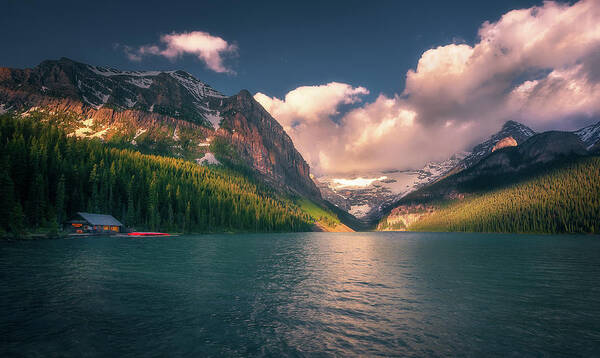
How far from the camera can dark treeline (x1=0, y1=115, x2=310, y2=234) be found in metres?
85.1

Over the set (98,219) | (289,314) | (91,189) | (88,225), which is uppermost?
(91,189)

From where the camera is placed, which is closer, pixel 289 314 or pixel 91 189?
pixel 289 314

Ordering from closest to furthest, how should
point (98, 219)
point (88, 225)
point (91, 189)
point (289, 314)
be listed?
point (289, 314) < point (88, 225) < point (98, 219) < point (91, 189)

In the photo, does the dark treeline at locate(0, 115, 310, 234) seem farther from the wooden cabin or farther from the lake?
the lake

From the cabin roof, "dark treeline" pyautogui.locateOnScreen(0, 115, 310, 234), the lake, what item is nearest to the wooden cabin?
the cabin roof

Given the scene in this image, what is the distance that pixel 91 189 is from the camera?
12162 centimetres

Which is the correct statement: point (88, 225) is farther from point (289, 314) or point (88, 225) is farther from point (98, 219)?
point (289, 314)

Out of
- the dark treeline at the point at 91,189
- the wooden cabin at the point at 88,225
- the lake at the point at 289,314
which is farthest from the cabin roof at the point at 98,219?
the lake at the point at 289,314

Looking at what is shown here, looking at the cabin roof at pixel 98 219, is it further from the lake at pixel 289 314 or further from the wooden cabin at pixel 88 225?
the lake at pixel 289 314

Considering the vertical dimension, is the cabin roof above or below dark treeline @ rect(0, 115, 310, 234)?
below

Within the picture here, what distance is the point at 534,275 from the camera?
37250mm

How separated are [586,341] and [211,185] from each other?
7896 inches

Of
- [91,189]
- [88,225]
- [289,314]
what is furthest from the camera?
[91,189]

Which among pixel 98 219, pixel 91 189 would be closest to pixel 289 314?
pixel 98 219
